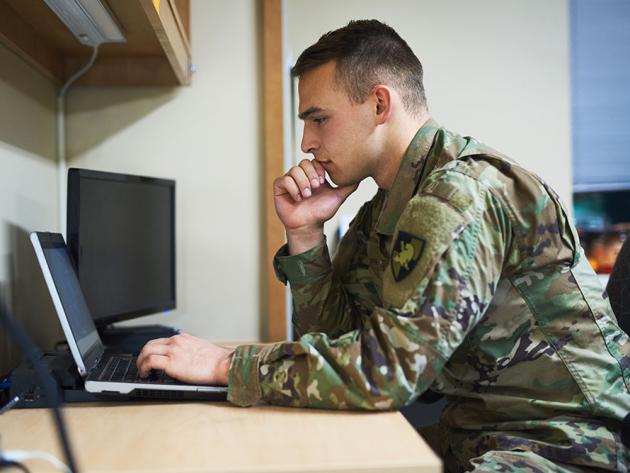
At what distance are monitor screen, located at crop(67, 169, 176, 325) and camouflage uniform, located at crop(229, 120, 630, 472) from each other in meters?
0.60

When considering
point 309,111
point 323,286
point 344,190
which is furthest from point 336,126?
point 323,286

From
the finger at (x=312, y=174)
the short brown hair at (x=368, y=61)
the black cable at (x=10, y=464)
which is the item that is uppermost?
the short brown hair at (x=368, y=61)

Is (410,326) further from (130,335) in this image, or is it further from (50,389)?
(130,335)

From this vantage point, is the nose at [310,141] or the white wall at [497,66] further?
the white wall at [497,66]

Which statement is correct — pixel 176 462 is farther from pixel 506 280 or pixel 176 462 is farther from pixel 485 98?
pixel 485 98

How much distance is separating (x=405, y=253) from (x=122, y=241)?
0.90 metres

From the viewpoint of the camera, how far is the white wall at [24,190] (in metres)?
1.34

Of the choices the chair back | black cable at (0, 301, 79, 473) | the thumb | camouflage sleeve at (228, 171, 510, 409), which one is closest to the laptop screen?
camouflage sleeve at (228, 171, 510, 409)

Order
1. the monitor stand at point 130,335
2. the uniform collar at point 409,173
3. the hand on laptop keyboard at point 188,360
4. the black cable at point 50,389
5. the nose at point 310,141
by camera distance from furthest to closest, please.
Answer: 1. the monitor stand at point 130,335
2. the nose at point 310,141
3. the uniform collar at point 409,173
4. the hand on laptop keyboard at point 188,360
5. the black cable at point 50,389

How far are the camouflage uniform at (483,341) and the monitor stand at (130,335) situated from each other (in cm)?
65

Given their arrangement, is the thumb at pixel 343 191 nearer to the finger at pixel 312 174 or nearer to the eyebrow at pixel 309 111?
the finger at pixel 312 174

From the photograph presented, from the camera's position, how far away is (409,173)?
1.19 metres

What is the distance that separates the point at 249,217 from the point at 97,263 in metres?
0.56

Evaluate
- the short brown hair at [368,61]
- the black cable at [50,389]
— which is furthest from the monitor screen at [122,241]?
the black cable at [50,389]
